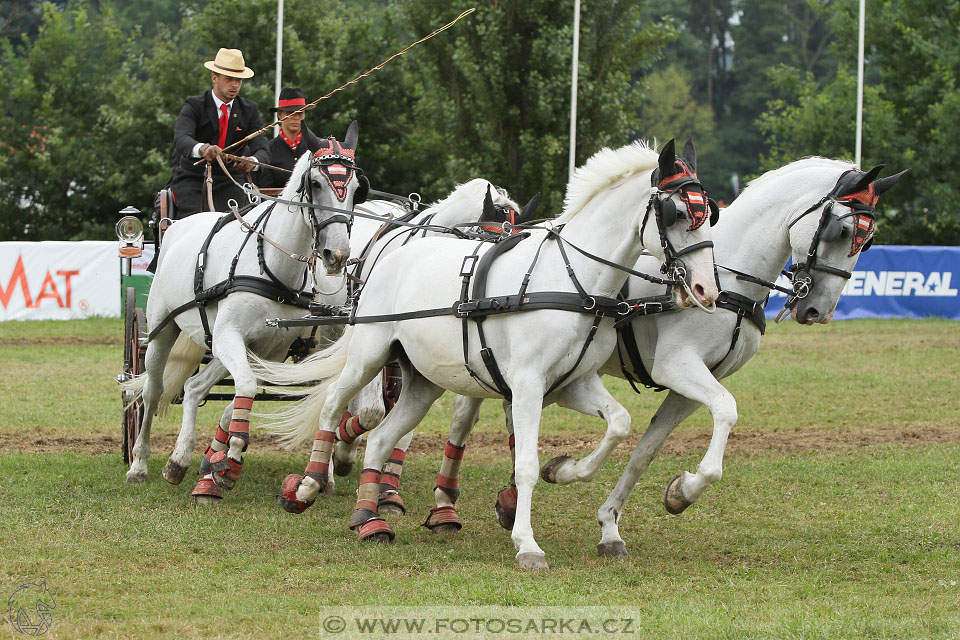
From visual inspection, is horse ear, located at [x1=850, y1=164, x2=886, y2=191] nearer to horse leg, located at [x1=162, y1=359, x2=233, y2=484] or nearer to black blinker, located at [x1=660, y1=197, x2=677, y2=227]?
black blinker, located at [x1=660, y1=197, x2=677, y2=227]

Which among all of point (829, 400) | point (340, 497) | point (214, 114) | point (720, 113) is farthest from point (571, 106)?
point (720, 113)

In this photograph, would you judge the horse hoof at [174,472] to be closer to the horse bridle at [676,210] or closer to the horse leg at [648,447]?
the horse leg at [648,447]

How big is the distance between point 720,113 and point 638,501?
56.5 metres

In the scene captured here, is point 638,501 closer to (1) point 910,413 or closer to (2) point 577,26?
(1) point 910,413

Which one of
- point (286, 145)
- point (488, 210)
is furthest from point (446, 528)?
point (286, 145)

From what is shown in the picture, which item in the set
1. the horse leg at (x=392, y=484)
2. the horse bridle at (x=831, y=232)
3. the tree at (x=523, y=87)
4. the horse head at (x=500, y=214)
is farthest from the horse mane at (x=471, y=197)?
the tree at (x=523, y=87)

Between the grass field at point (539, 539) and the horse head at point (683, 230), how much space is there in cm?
144

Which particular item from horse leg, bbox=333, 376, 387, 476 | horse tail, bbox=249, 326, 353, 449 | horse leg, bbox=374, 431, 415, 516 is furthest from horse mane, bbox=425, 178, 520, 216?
horse leg, bbox=374, 431, 415, 516

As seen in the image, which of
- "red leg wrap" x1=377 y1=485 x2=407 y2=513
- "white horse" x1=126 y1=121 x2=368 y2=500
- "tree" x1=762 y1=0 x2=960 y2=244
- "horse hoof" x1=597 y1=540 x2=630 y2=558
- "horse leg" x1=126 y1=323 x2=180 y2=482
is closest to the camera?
"horse hoof" x1=597 y1=540 x2=630 y2=558

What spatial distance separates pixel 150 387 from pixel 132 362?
2.68 feet

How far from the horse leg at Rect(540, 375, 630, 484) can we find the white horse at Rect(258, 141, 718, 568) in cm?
1

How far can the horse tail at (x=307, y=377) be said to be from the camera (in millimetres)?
7289

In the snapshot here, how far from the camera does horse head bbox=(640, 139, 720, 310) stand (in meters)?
5.66

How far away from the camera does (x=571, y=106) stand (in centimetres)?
2144
